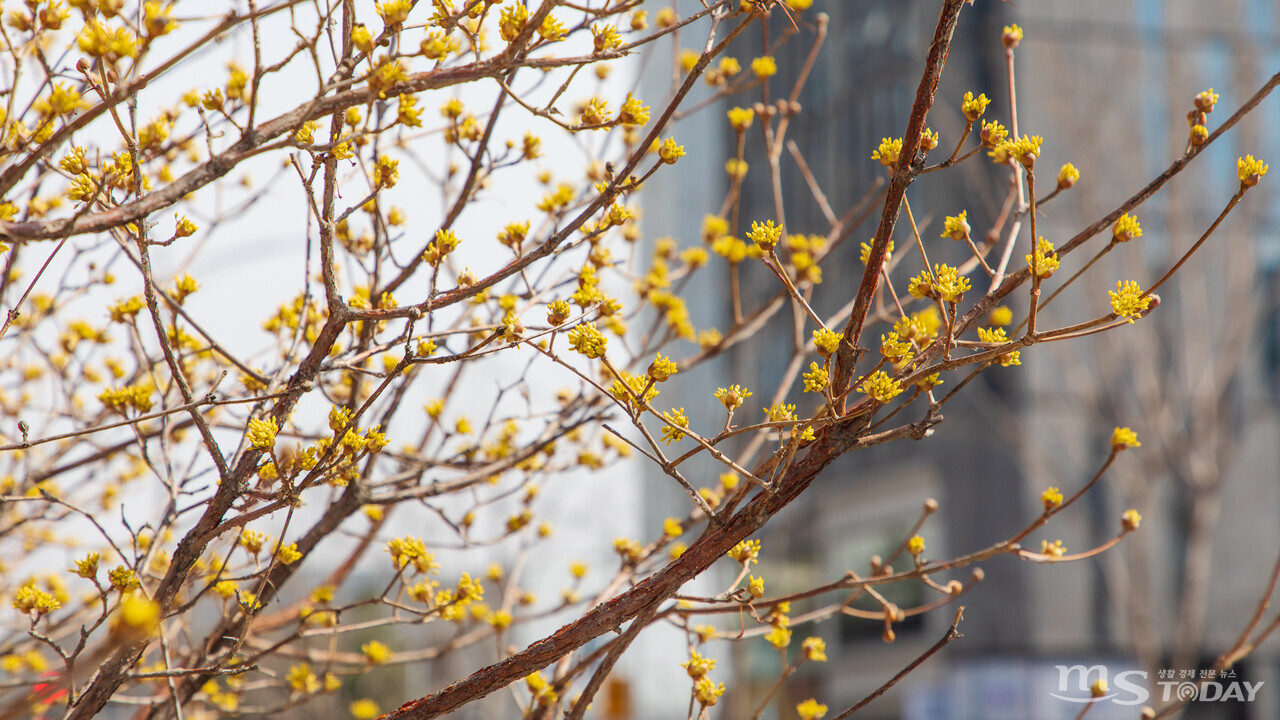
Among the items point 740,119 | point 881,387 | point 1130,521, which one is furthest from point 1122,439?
point 740,119

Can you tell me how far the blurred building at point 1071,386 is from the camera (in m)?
8.76

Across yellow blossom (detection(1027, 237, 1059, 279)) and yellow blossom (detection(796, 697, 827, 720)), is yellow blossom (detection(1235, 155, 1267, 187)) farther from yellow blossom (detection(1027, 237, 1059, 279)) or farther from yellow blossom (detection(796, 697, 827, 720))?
yellow blossom (detection(796, 697, 827, 720))

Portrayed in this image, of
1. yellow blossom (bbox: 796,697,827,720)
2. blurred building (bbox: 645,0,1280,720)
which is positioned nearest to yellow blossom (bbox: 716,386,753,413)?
yellow blossom (bbox: 796,697,827,720)

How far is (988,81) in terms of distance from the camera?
14055 millimetres

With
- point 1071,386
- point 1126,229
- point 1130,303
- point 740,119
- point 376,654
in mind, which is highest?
point 1071,386

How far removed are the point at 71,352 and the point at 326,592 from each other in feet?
2.72

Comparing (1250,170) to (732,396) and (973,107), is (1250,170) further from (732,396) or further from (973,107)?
(732,396)

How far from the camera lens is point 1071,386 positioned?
11.0m

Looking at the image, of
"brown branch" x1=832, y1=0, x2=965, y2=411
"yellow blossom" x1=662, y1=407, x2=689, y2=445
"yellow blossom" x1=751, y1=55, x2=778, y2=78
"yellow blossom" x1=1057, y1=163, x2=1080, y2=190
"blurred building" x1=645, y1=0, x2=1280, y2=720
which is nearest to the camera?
"brown branch" x1=832, y1=0, x2=965, y2=411

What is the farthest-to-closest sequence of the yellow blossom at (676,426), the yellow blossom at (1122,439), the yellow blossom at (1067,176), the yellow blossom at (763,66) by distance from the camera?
the yellow blossom at (763,66), the yellow blossom at (1122,439), the yellow blossom at (1067,176), the yellow blossom at (676,426)

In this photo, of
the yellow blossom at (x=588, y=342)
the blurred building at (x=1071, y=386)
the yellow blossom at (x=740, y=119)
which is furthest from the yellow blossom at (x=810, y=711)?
the blurred building at (x=1071, y=386)

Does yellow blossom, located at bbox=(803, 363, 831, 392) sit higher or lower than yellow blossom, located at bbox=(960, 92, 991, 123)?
lower

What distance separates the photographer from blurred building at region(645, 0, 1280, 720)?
28.7 ft

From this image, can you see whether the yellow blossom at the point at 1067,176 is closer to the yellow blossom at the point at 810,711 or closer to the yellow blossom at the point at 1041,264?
the yellow blossom at the point at 1041,264
